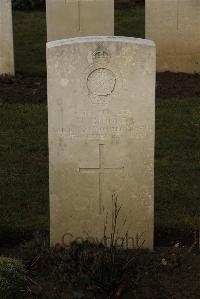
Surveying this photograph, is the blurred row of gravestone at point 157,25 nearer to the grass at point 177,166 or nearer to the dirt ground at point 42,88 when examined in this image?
the dirt ground at point 42,88

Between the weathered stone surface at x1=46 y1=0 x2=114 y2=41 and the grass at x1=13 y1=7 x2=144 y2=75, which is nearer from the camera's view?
the weathered stone surface at x1=46 y1=0 x2=114 y2=41

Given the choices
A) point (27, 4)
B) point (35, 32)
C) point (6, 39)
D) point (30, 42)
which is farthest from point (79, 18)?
point (27, 4)

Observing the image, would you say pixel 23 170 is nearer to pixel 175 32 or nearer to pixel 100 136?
pixel 100 136

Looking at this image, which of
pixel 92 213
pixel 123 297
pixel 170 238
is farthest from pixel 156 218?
pixel 123 297

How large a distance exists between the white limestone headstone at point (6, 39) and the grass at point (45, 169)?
68.5 inches

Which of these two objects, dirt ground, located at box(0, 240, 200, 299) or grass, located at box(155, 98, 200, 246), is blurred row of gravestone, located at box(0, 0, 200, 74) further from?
dirt ground, located at box(0, 240, 200, 299)

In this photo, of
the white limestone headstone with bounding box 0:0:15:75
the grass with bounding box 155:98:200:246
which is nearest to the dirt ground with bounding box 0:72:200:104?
the white limestone headstone with bounding box 0:0:15:75

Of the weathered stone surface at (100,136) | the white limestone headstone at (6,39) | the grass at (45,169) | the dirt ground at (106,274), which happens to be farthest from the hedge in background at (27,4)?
the dirt ground at (106,274)

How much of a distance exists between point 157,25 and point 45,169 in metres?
4.89

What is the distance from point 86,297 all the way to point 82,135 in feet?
3.89

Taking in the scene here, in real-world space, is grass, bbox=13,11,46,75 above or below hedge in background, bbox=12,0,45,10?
below

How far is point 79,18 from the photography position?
11.8 metres

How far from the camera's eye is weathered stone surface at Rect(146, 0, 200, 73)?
1194 centimetres

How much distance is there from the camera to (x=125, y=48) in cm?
555
